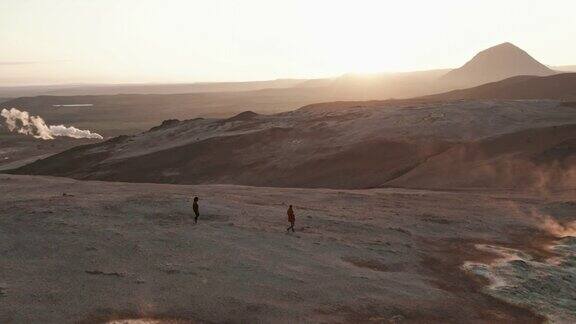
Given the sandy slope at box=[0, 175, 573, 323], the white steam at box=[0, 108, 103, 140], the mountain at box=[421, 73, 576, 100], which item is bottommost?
the white steam at box=[0, 108, 103, 140]

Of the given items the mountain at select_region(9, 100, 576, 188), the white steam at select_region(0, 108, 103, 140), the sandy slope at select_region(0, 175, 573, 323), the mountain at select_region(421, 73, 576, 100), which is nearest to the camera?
the sandy slope at select_region(0, 175, 573, 323)

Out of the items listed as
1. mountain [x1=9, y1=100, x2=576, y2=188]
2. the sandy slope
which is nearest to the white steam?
mountain [x1=9, y1=100, x2=576, y2=188]

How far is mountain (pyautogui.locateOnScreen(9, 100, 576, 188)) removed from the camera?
45.8 meters

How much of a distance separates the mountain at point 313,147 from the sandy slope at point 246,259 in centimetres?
1502

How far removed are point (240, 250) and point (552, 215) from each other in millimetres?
18279

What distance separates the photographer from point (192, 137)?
2557 inches

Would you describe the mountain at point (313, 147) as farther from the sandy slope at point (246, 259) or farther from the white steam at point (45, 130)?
the white steam at point (45, 130)

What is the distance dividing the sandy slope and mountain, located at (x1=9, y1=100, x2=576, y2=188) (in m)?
15.0

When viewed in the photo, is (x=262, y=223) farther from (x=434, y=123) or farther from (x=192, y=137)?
(x=192, y=137)

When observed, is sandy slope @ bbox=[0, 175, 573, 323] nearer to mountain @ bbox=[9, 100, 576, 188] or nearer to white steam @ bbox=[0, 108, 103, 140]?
mountain @ bbox=[9, 100, 576, 188]

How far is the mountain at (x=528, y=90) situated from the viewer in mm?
82875

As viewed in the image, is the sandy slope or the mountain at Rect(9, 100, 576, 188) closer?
the sandy slope

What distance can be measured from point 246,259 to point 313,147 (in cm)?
3309

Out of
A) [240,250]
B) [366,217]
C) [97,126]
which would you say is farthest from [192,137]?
[97,126]
